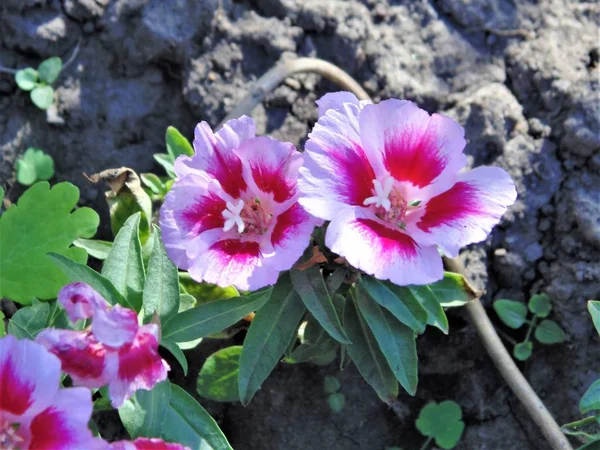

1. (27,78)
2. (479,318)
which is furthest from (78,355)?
(27,78)

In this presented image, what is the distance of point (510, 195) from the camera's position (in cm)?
198

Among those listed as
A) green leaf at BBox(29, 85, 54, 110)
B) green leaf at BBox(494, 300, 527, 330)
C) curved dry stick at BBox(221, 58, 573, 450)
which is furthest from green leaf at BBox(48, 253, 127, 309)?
green leaf at BBox(494, 300, 527, 330)

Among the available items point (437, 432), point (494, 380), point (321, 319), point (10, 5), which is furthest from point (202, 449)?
point (10, 5)

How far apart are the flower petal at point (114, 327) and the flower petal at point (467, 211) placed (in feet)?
2.47

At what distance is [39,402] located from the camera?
1.78 meters

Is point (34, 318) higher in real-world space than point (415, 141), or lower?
lower

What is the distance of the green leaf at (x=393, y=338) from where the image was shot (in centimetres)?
226

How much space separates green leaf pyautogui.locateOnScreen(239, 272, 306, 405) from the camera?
222 centimetres

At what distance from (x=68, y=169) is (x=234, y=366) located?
42.9 inches

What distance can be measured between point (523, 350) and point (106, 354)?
5.67ft

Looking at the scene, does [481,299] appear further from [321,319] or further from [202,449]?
[202,449]

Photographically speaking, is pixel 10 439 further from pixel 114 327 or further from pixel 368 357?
pixel 368 357

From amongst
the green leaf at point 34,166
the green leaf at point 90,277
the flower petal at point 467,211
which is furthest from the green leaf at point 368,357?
the green leaf at point 34,166

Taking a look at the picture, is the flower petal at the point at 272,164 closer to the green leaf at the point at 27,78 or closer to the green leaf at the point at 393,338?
the green leaf at the point at 393,338
